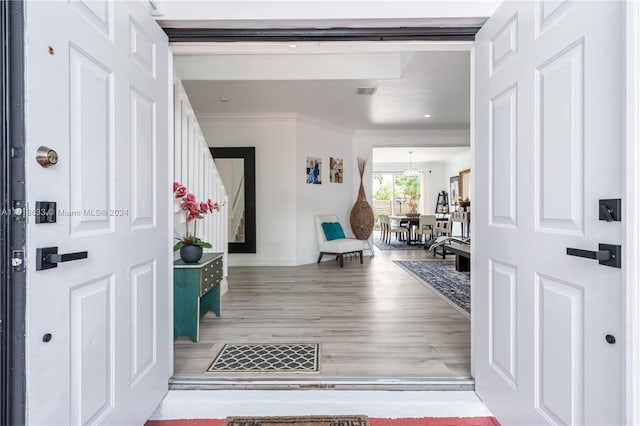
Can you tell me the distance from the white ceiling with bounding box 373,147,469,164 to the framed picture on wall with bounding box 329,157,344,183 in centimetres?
312

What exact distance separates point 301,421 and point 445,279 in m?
3.29

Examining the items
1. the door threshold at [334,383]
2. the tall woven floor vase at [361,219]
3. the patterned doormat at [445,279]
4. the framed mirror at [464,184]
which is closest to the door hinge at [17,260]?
the door threshold at [334,383]

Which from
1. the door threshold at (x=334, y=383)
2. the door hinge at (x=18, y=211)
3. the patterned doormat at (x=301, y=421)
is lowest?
the patterned doormat at (x=301, y=421)

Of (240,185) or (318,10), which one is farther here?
(240,185)

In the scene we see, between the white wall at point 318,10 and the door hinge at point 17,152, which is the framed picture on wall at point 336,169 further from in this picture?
the door hinge at point 17,152

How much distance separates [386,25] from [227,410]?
2.11 meters

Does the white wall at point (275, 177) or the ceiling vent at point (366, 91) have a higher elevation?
the ceiling vent at point (366, 91)

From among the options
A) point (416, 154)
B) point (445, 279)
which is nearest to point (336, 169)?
point (445, 279)

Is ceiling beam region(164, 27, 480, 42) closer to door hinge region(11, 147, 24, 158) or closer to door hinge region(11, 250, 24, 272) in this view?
door hinge region(11, 147, 24, 158)

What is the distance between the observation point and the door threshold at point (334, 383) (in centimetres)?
178

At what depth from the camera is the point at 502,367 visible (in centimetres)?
154

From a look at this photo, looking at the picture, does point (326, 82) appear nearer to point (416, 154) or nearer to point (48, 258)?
point (48, 258)

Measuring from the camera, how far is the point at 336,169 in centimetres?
673

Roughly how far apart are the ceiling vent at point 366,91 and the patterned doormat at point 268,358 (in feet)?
11.5
